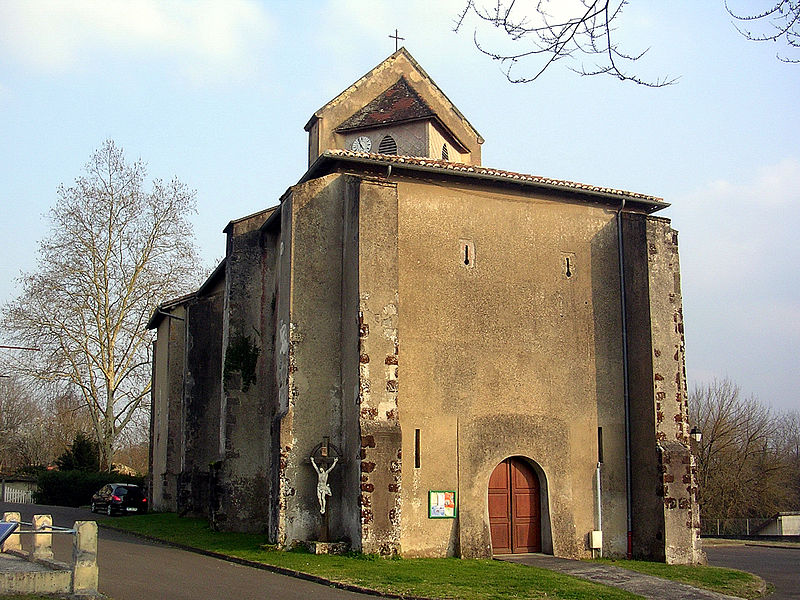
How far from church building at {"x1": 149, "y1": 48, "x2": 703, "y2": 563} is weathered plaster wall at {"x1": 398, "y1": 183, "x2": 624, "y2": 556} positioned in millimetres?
41

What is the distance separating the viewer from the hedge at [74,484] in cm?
4012

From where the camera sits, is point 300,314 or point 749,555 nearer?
point 300,314

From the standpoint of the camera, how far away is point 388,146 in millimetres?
26625

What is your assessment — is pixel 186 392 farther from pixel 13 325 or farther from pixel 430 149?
pixel 13 325

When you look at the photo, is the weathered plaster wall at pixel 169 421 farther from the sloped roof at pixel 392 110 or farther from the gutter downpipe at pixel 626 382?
the gutter downpipe at pixel 626 382

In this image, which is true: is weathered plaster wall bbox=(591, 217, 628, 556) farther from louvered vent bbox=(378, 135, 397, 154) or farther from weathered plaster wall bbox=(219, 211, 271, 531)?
weathered plaster wall bbox=(219, 211, 271, 531)

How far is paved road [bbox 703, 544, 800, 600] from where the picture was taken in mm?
16672

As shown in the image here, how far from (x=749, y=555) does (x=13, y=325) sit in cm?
3311

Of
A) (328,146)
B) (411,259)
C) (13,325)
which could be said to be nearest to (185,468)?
(328,146)

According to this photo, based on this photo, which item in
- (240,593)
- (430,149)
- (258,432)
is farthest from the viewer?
(430,149)

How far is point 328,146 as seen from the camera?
2739 centimetres

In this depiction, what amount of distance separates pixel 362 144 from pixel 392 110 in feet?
5.28

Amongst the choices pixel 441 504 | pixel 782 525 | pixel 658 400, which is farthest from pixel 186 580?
pixel 782 525

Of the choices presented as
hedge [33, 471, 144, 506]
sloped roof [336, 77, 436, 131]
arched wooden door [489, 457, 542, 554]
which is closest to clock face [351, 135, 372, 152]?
sloped roof [336, 77, 436, 131]
